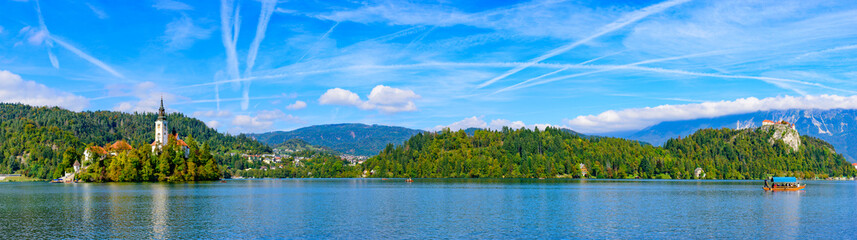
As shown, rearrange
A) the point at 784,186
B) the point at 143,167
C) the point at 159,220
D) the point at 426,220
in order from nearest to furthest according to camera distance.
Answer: the point at 159,220
the point at 426,220
the point at 784,186
the point at 143,167

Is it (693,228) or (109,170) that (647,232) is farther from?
(109,170)

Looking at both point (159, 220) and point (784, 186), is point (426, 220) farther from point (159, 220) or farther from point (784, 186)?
point (784, 186)

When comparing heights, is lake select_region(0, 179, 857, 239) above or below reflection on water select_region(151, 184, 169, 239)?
below

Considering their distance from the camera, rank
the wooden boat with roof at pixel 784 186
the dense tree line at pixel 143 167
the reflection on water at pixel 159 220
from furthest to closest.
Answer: the dense tree line at pixel 143 167 < the wooden boat with roof at pixel 784 186 < the reflection on water at pixel 159 220

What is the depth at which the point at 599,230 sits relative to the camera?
51156 mm

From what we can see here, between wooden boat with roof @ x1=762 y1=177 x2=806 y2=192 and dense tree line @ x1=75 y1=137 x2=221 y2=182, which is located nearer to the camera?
wooden boat with roof @ x1=762 y1=177 x2=806 y2=192

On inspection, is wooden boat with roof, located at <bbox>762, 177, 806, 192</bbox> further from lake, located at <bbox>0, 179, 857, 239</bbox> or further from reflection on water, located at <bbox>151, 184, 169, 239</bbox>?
reflection on water, located at <bbox>151, 184, 169, 239</bbox>

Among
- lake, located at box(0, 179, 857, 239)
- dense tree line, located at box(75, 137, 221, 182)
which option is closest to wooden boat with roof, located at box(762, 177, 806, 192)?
lake, located at box(0, 179, 857, 239)

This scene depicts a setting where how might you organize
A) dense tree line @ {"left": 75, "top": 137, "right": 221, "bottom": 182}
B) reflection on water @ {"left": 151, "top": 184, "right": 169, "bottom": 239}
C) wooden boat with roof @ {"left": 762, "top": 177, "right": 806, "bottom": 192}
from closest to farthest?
reflection on water @ {"left": 151, "top": 184, "right": 169, "bottom": 239}
wooden boat with roof @ {"left": 762, "top": 177, "right": 806, "bottom": 192}
dense tree line @ {"left": 75, "top": 137, "right": 221, "bottom": 182}

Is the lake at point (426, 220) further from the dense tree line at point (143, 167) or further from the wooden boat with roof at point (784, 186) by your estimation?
the dense tree line at point (143, 167)

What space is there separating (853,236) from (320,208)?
2153 inches

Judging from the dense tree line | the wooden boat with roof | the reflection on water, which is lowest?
the wooden boat with roof

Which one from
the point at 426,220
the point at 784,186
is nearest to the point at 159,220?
the point at 426,220

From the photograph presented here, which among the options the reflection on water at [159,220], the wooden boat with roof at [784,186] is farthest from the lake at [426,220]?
the wooden boat with roof at [784,186]
